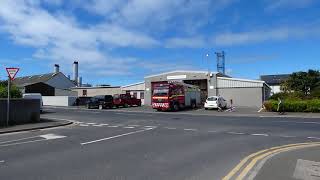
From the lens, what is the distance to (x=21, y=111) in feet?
77.5

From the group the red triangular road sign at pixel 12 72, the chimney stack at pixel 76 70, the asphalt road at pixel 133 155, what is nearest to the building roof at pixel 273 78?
the chimney stack at pixel 76 70

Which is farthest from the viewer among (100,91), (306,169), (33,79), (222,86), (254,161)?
(33,79)

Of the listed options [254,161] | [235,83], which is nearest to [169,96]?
[235,83]

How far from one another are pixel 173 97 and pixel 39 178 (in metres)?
33.0

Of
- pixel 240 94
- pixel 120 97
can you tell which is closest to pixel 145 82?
pixel 120 97

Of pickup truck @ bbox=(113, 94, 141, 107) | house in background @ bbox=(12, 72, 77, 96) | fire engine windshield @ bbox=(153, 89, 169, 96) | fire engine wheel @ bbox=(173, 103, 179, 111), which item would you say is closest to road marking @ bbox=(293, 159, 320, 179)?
fire engine windshield @ bbox=(153, 89, 169, 96)

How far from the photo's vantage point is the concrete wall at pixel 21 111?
877 inches

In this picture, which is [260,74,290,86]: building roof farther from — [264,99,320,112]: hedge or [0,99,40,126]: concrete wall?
[0,99,40,126]: concrete wall

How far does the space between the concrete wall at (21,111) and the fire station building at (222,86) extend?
1204 inches

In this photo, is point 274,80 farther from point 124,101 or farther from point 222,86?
point 124,101

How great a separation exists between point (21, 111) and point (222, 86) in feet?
107

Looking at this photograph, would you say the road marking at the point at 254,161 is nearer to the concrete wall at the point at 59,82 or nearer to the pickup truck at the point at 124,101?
the pickup truck at the point at 124,101

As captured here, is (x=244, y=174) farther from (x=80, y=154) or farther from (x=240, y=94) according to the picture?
(x=240, y=94)

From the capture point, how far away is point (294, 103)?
36.8 meters
